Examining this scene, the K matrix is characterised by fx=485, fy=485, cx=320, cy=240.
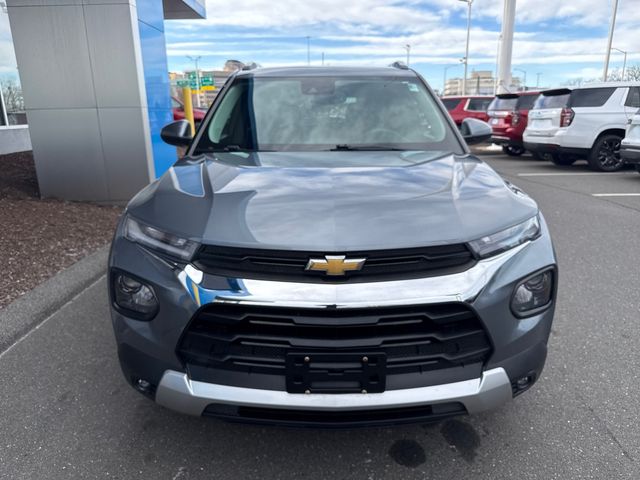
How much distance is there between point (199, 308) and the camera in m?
1.74

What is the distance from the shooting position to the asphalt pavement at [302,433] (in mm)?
2092

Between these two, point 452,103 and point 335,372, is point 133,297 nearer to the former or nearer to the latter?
point 335,372

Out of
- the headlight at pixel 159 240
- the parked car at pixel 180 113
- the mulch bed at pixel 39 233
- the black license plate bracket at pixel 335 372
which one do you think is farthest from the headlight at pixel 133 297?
the parked car at pixel 180 113

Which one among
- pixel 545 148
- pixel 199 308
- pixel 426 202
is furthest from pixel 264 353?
Result: pixel 545 148

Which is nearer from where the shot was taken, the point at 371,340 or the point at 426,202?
the point at 371,340

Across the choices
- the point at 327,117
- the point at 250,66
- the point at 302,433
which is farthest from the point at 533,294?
the point at 250,66

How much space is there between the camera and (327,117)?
314 centimetres

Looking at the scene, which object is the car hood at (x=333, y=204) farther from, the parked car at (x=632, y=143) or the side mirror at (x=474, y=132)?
the parked car at (x=632, y=143)

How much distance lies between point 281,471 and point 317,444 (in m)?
0.22

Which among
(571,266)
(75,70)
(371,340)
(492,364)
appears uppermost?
(75,70)

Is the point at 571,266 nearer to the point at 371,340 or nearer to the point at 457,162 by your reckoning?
the point at 457,162

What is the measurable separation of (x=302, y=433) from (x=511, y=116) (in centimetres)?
1378

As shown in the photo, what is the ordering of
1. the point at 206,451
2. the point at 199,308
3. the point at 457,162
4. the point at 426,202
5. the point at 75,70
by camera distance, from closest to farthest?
the point at 199,308 < the point at 426,202 < the point at 206,451 < the point at 457,162 < the point at 75,70

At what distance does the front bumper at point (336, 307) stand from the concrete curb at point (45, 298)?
193 centimetres
